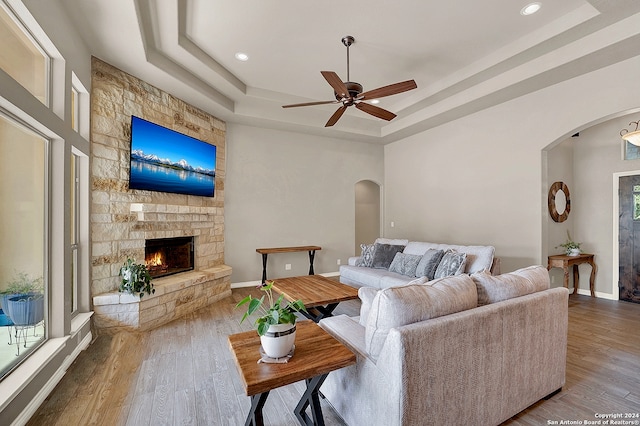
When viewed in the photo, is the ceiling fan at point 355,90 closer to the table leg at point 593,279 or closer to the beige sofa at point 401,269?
Answer: the beige sofa at point 401,269

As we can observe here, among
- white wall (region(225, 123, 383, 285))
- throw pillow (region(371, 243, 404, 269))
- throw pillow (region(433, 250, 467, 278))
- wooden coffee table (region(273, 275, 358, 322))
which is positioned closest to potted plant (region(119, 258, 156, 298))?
wooden coffee table (region(273, 275, 358, 322))

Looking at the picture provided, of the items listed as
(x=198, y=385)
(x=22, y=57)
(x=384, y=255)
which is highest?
(x=22, y=57)

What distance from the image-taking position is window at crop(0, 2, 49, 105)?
1905 millimetres

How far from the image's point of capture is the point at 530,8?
2871 mm

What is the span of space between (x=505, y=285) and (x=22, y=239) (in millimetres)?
3379

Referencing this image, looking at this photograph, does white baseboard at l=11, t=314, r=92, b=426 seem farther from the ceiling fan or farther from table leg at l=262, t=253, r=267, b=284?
the ceiling fan

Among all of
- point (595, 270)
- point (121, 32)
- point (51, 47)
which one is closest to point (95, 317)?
point (51, 47)

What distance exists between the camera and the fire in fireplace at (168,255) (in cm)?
399

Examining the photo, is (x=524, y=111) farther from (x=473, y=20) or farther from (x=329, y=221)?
(x=329, y=221)

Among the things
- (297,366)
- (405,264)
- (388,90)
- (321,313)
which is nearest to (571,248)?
(405,264)

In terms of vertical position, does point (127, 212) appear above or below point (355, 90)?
below

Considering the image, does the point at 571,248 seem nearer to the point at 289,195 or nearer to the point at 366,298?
the point at 366,298

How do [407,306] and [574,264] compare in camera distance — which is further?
[574,264]

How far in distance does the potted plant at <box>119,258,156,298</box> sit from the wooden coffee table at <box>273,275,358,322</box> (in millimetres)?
1464
